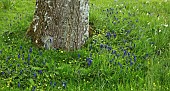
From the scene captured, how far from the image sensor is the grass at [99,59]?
4.06m

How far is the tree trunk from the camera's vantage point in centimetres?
504

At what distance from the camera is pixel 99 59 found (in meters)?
4.53

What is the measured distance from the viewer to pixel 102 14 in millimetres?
6676

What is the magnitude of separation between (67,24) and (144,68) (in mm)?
1322

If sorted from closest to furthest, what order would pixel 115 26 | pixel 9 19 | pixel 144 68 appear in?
1. pixel 144 68
2. pixel 115 26
3. pixel 9 19

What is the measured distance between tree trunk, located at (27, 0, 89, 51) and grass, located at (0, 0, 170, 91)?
15 centimetres

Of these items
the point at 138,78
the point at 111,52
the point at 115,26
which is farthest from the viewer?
the point at 115,26

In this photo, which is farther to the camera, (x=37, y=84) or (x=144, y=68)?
(x=144, y=68)

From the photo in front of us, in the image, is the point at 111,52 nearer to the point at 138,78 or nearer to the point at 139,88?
the point at 138,78

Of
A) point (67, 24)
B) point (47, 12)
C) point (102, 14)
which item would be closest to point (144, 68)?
point (67, 24)

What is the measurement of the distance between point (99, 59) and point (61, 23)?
35.4 inches

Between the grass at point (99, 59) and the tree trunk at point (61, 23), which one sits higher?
the tree trunk at point (61, 23)

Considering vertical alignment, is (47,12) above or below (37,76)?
above

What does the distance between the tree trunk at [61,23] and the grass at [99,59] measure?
0.15m
